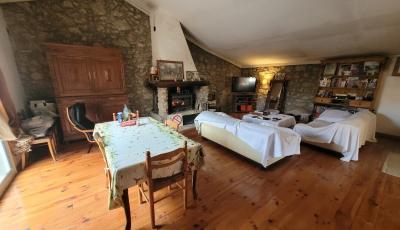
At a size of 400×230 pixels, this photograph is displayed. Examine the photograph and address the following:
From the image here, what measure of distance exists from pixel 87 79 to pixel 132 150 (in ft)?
8.93

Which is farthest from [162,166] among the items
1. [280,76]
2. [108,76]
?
[280,76]

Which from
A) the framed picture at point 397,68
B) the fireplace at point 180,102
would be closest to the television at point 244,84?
the fireplace at point 180,102

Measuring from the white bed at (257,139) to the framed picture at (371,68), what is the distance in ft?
10.6

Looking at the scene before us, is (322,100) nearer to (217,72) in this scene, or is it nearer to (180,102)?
(217,72)

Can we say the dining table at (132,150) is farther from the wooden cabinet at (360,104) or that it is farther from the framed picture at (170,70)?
the wooden cabinet at (360,104)

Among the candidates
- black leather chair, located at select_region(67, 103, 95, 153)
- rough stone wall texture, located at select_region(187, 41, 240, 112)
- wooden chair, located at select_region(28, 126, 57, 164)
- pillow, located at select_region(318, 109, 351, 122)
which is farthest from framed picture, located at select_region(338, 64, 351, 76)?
wooden chair, located at select_region(28, 126, 57, 164)

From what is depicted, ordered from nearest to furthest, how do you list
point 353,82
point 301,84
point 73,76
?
1. point 73,76
2. point 353,82
3. point 301,84

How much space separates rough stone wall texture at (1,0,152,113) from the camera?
125 inches

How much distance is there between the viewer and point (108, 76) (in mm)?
3662

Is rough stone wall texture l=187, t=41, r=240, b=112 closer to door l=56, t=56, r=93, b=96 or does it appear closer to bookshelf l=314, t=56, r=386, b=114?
bookshelf l=314, t=56, r=386, b=114

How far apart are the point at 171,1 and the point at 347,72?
4911 millimetres

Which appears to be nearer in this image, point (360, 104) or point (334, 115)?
point (334, 115)

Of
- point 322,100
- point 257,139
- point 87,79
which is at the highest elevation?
point 87,79

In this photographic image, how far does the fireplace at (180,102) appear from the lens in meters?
4.83
